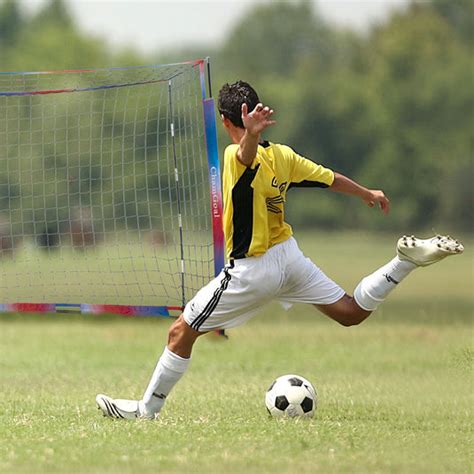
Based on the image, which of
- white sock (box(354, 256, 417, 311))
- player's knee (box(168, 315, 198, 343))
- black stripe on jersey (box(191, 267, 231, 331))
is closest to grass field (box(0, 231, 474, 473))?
player's knee (box(168, 315, 198, 343))

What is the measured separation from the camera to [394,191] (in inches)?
2608

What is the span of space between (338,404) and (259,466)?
3369 millimetres

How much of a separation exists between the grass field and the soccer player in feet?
1.30

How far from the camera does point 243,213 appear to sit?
31.8 ft

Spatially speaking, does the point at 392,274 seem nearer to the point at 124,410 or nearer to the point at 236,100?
the point at 236,100

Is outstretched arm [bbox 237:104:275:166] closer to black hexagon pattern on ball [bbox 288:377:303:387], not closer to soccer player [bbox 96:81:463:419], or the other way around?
soccer player [bbox 96:81:463:419]

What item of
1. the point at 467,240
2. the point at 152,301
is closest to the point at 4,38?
the point at 467,240

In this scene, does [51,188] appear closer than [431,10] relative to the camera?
Yes

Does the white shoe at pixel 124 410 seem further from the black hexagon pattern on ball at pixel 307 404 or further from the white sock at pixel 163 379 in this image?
the black hexagon pattern on ball at pixel 307 404

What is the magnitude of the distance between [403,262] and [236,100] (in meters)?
1.72

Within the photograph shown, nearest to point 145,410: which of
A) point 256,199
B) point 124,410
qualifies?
point 124,410

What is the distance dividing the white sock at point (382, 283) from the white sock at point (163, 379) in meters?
1.39

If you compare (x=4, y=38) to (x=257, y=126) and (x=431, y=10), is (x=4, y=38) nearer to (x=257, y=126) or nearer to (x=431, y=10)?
(x=431, y=10)

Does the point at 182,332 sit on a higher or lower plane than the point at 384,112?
higher
